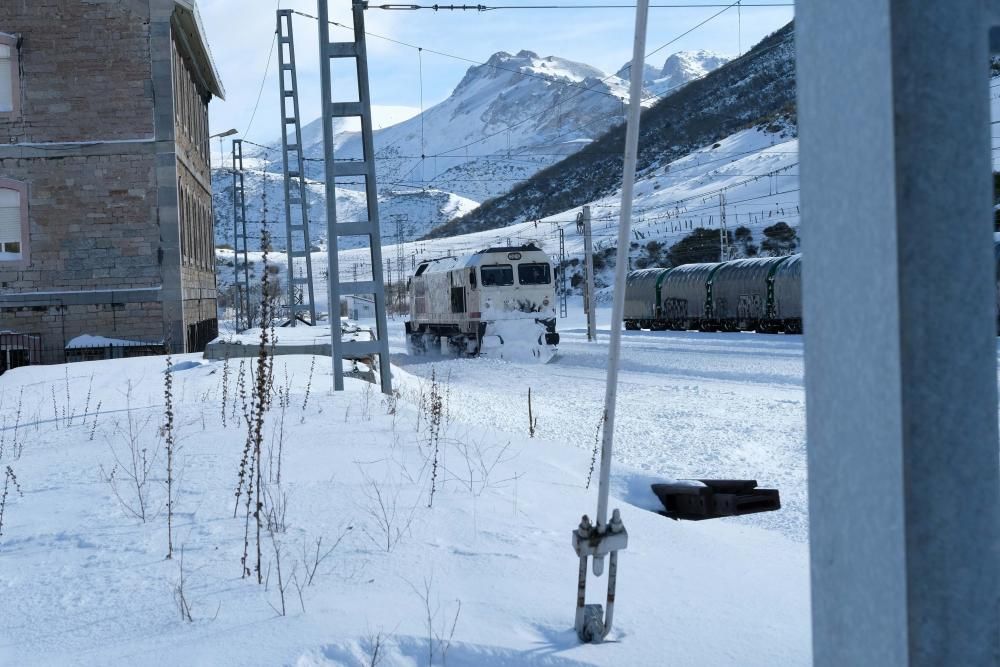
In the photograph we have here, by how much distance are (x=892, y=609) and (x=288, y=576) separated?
3.66 m

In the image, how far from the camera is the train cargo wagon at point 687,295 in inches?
1517

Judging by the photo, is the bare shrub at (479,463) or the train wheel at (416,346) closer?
the bare shrub at (479,463)

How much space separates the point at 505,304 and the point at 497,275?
0.84 meters

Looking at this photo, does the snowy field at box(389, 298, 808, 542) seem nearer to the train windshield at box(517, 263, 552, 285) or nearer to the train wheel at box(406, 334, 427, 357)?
the train windshield at box(517, 263, 552, 285)

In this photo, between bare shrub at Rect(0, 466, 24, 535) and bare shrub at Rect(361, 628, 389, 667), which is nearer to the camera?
bare shrub at Rect(361, 628, 389, 667)

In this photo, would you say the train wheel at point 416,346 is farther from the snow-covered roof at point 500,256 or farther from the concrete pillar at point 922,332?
the concrete pillar at point 922,332

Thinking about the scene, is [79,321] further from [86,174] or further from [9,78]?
[9,78]

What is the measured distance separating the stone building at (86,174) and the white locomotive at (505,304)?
8.30m

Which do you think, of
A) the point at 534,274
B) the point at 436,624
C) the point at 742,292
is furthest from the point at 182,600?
the point at 742,292

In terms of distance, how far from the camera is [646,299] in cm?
4288

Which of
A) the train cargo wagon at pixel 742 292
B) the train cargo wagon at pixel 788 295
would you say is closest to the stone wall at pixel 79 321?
the train cargo wagon at pixel 788 295

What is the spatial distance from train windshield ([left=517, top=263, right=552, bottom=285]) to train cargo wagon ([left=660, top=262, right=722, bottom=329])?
44.6 ft

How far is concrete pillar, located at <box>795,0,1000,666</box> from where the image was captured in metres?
1.27

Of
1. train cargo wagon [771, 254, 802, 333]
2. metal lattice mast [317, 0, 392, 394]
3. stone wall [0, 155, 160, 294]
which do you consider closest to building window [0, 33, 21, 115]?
stone wall [0, 155, 160, 294]
